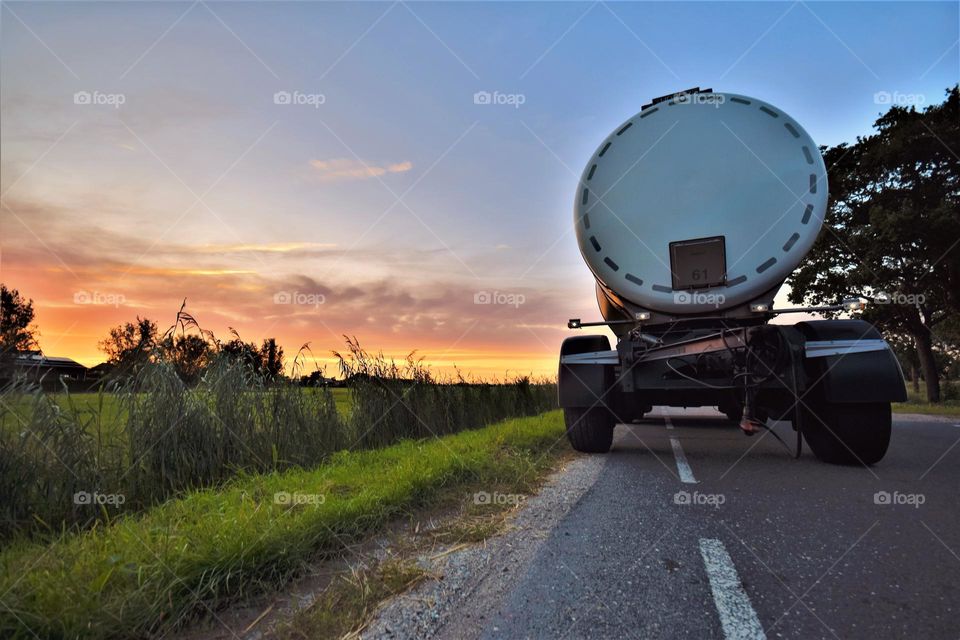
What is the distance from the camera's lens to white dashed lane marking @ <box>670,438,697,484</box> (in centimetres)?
526

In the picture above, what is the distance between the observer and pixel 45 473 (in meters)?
3.81

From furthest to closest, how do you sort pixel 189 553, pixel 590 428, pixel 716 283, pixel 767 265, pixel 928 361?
pixel 928 361 < pixel 590 428 < pixel 716 283 < pixel 767 265 < pixel 189 553

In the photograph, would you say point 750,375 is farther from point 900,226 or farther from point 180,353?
point 900,226

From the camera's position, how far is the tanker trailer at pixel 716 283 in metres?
5.42

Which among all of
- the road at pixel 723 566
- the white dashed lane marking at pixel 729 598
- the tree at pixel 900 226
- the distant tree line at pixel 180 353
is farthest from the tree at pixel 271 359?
the tree at pixel 900 226

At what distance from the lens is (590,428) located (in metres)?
6.83

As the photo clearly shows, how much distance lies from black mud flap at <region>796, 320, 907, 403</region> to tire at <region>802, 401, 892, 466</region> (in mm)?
205

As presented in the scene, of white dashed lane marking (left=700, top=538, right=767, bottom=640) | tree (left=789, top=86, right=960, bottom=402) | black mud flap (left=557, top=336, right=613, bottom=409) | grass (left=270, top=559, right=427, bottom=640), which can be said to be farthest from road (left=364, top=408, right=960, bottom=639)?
tree (left=789, top=86, right=960, bottom=402)

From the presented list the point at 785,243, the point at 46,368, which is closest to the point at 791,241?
the point at 785,243

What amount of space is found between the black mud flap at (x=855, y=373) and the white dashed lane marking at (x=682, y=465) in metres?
1.56

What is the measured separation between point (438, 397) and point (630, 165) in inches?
187

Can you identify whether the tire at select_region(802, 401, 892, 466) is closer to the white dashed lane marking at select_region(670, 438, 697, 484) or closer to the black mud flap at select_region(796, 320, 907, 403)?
the black mud flap at select_region(796, 320, 907, 403)

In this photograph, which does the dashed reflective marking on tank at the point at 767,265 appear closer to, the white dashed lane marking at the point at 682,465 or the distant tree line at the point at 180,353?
the white dashed lane marking at the point at 682,465

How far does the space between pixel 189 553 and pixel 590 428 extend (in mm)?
5109
